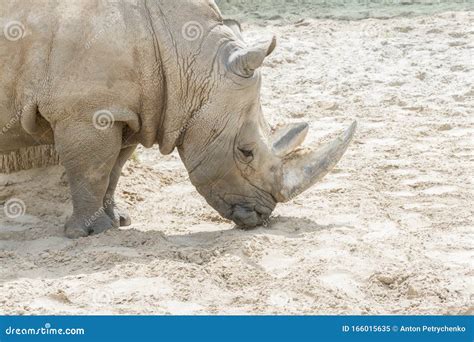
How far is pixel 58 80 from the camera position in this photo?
291 inches

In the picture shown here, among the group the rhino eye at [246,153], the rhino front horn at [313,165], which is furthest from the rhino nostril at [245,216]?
the rhino eye at [246,153]

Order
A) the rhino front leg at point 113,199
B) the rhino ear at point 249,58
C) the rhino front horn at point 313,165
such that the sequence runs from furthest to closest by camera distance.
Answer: the rhino front leg at point 113,199 → the rhino front horn at point 313,165 → the rhino ear at point 249,58

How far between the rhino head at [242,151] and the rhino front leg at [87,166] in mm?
594

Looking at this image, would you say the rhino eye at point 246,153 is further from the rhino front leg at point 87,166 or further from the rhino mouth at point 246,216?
the rhino front leg at point 87,166

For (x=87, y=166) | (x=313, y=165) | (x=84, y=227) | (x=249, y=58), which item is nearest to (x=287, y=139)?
(x=313, y=165)

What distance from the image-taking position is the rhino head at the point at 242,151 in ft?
25.4

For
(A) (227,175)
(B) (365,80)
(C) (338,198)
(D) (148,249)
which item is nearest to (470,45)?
(B) (365,80)

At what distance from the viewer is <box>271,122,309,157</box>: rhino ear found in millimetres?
7938

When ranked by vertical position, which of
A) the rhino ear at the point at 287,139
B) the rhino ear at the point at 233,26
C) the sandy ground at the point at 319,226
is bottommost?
the sandy ground at the point at 319,226

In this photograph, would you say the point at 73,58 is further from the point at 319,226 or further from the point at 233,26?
the point at 319,226

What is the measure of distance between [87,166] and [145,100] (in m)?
0.61

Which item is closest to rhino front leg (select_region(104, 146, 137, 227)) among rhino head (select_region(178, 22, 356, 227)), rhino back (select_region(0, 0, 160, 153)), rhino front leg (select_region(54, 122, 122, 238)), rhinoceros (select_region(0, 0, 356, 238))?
rhinoceros (select_region(0, 0, 356, 238))

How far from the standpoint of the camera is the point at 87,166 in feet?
25.1

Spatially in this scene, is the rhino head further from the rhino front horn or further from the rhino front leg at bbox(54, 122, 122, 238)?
the rhino front leg at bbox(54, 122, 122, 238)
